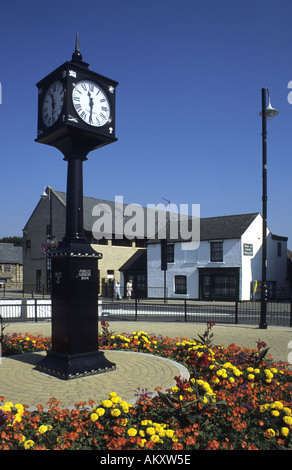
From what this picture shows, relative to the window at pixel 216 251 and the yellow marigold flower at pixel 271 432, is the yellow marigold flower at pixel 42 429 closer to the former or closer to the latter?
the yellow marigold flower at pixel 271 432

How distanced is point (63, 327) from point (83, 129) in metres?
3.44

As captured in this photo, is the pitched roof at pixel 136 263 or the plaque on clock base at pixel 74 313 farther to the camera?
the pitched roof at pixel 136 263

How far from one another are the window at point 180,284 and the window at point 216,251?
129 inches

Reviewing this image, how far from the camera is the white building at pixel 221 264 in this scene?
30.6 meters

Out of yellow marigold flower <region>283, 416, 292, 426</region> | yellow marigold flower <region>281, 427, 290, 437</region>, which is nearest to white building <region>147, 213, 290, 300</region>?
yellow marigold flower <region>283, 416, 292, 426</region>

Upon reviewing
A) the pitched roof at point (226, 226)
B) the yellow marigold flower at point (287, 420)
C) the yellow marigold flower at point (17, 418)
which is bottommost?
the yellow marigold flower at point (287, 420)

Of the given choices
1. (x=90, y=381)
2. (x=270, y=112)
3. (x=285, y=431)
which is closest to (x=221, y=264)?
(x=270, y=112)

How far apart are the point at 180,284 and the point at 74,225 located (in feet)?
90.5

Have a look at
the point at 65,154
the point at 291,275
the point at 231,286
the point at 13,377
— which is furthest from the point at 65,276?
the point at 291,275

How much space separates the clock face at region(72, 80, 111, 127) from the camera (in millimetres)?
6512

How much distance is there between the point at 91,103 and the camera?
6.74 meters

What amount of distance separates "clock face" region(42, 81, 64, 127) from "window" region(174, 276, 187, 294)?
2750 centimetres

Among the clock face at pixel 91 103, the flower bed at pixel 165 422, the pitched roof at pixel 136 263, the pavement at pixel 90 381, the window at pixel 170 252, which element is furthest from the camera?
the pitched roof at pixel 136 263

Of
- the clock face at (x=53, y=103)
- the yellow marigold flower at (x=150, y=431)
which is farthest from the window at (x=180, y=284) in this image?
the yellow marigold flower at (x=150, y=431)
